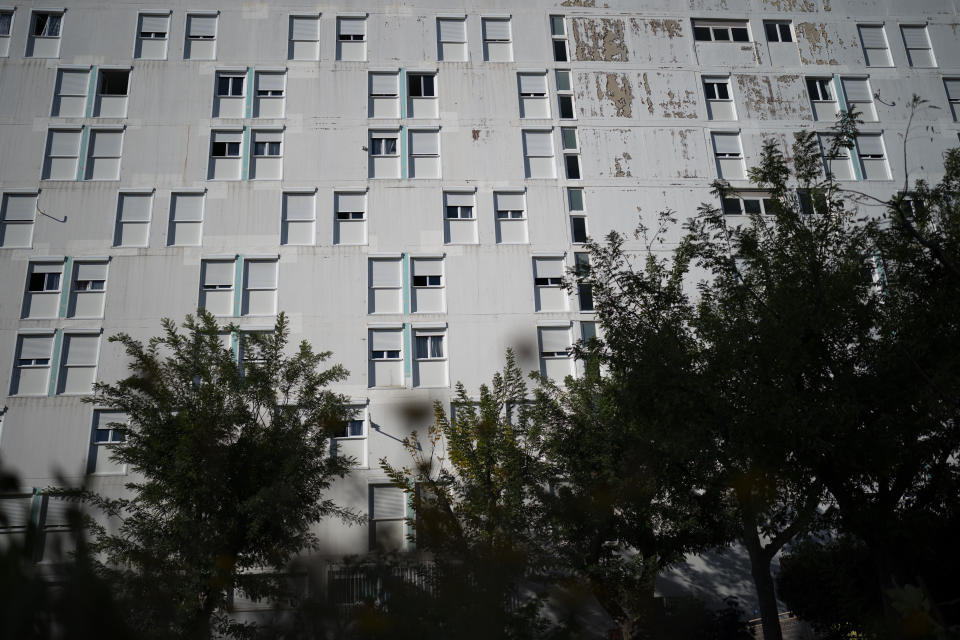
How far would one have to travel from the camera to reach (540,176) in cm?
2809

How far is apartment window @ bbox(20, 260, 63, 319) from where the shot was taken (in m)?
24.8

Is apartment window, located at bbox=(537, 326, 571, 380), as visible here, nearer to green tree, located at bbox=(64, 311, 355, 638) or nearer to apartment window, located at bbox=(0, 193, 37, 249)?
green tree, located at bbox=(64, 311, 355, 638)

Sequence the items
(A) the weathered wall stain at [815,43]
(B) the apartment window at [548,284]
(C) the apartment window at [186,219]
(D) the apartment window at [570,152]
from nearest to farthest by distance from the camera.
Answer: (C) the apartment window at [186,219]
(B) the apartment window at [548,284]
(D) the apartment window at [570,152]
(A) the weathered wall stain at [815,43]

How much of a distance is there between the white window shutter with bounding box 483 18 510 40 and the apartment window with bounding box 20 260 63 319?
1778cm

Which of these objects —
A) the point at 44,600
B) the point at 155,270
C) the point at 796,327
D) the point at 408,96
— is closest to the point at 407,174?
the point at 408,96

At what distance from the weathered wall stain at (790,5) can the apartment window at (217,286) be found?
78.4ft

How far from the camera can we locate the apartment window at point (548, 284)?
26.3 meters

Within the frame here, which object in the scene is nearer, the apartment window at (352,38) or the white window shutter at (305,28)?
the apartment window at (352,38)

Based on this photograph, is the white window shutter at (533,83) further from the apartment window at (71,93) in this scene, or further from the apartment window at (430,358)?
the apartment window at (71,93)

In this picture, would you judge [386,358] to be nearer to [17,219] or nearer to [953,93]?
A: [17,219]

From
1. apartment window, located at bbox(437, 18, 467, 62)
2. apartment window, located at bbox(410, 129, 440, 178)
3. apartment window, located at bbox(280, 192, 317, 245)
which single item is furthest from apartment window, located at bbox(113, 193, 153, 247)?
apartment window, located at bbox(437, 18, 467, 62)

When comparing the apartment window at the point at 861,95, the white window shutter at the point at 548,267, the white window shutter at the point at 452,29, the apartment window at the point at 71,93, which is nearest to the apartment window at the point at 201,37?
the apartment window at the point at 71,93

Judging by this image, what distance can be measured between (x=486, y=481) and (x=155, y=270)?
14.8 metres

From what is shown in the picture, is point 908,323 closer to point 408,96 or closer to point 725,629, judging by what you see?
point 725,629
